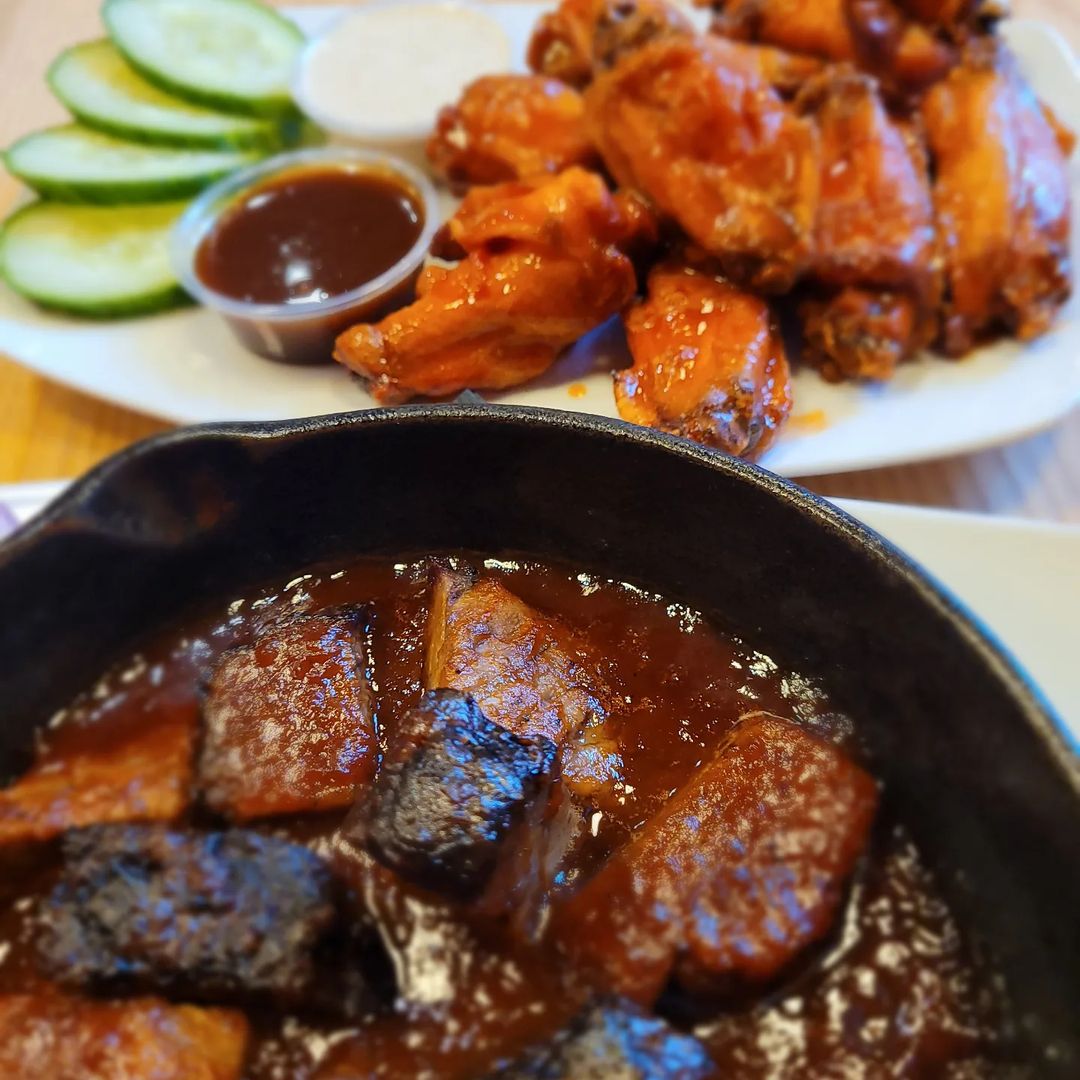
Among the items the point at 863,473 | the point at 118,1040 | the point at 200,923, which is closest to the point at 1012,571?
the point at 863,473

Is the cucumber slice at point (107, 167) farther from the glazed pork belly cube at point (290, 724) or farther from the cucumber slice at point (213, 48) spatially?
the glazed pork belly cube at point (290, 724)

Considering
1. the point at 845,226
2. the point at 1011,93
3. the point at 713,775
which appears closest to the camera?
the point at 713,775

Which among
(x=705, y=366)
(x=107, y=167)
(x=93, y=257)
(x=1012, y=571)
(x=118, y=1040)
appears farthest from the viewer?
(x=107, y=167)

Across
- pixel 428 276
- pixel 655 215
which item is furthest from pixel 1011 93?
pixel 428 276

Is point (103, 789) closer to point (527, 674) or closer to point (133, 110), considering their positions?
point (527, 674)

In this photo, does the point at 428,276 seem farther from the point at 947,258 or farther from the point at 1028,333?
the point at 1028,333

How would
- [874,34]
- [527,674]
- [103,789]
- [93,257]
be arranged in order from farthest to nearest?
1. [93,257]
2. [874,34]
3. [527,674]
4. [103,789]

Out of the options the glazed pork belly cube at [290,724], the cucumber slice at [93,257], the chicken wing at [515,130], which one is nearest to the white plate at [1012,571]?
the glazed pork belly cube at [290,724]
